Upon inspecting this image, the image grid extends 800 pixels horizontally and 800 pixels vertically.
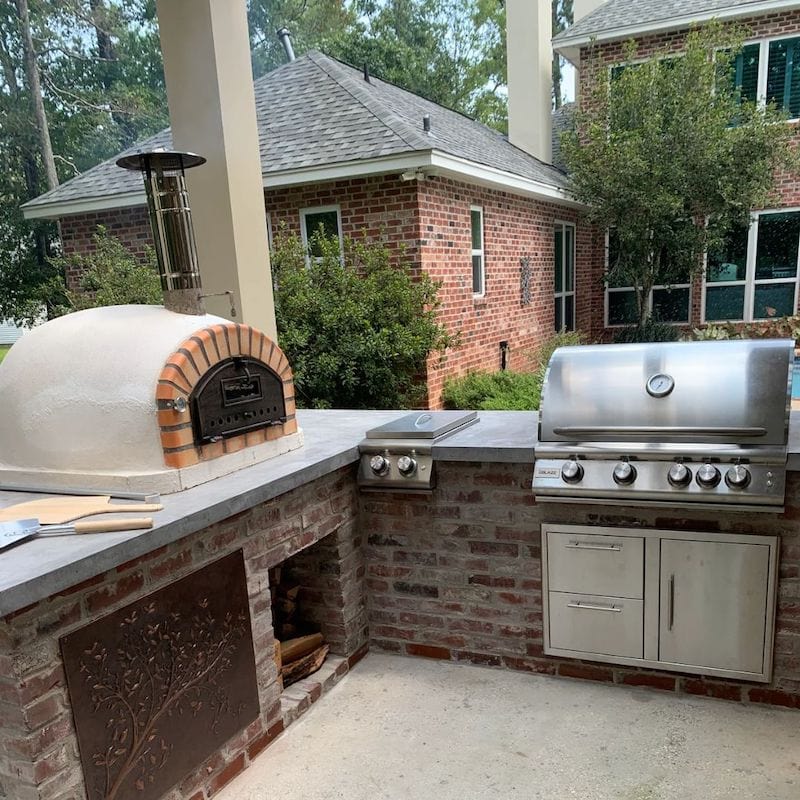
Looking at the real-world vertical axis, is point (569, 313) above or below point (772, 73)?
below

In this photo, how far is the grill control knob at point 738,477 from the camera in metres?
2.50

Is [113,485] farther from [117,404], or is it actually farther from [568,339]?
[568,339]

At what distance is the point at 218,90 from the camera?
12.6 ft

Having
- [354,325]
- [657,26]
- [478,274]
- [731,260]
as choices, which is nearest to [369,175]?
[354,325]

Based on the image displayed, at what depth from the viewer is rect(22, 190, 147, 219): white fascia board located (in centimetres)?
817

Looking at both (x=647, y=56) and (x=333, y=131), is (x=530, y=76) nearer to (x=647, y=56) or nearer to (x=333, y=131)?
(x=647, y=56)

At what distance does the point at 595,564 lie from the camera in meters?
2.89

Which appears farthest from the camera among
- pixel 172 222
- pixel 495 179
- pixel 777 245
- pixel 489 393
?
pixel 777 245

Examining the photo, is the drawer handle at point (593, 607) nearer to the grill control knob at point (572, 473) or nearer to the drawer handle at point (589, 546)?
the drawer handle at point (589, 546)

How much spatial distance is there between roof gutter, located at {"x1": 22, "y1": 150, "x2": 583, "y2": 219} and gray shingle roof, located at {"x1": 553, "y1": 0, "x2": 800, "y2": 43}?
12.2 ft

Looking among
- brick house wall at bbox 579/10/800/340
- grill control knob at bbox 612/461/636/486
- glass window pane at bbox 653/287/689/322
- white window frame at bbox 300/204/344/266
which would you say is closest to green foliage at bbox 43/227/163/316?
white window frame at bbox 300/204/344/266

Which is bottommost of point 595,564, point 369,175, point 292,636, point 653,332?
point 292,636

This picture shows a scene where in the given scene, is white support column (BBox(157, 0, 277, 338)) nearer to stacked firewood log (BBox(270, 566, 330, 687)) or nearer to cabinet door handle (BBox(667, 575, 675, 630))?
stacked firewood log (BBox(270, 566, 330, 687))

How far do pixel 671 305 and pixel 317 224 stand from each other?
6.96 meters
